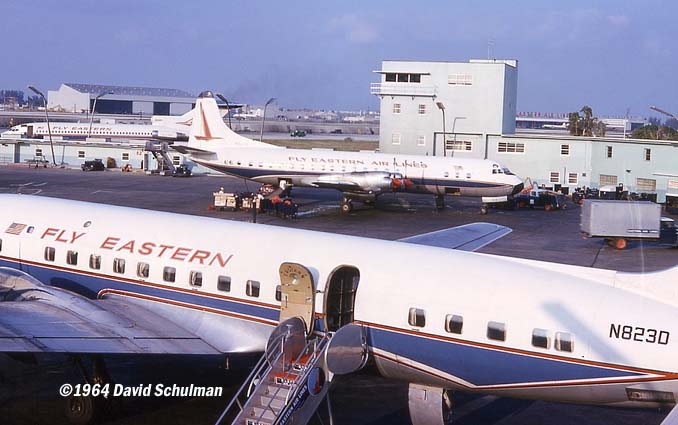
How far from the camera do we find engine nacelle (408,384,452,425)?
1770 cm

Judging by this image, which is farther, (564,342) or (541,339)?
(541,339)

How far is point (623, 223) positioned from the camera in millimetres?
47938

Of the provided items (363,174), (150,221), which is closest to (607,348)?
(150,221)

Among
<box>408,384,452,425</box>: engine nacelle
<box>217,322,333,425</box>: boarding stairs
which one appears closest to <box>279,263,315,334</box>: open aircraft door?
<box>217,322,333,425</box>: boarding stairs

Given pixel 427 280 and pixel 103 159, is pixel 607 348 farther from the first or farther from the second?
pixel 103 159

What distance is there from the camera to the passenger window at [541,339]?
54.5 feet

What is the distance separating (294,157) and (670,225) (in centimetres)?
2754

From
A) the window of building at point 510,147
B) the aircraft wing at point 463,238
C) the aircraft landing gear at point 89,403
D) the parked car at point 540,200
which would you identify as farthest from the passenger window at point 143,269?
the window of building at point 510,147

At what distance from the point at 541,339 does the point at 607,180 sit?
64.1 metres

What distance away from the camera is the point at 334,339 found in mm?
17375

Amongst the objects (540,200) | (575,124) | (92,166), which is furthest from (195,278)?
(575,124)

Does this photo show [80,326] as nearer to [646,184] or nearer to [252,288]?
[252,288]

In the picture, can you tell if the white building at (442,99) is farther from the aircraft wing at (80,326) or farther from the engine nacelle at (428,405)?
the engine nacelle at (428,405)

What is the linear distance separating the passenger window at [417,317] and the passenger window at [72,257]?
9.52 meters
